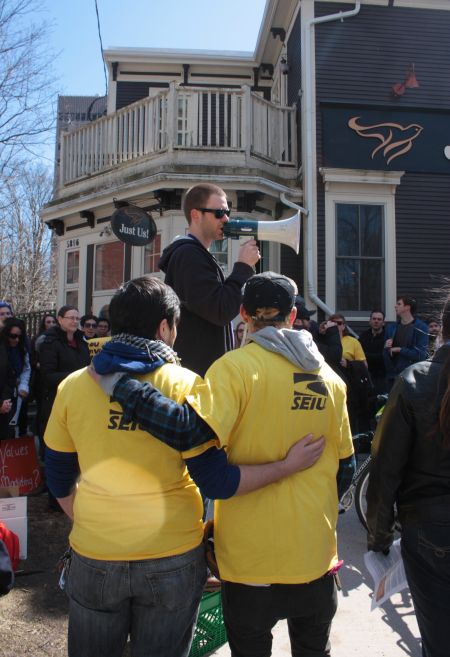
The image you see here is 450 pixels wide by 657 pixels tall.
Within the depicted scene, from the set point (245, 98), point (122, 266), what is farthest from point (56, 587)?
point (245, 98)

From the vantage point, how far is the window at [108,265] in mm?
10492

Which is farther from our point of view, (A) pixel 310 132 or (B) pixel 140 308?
(A) pixel 310 132

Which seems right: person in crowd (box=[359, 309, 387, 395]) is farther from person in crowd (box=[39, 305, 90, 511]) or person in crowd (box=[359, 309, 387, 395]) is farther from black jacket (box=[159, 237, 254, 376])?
black jacket (box=[159, 237, 254, 376])

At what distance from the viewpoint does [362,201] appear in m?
10.2

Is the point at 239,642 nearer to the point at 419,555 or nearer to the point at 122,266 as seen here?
the point at 419,555

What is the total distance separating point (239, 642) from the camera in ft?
6.10

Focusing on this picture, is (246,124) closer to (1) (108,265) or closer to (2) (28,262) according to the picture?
(1) (108,265)

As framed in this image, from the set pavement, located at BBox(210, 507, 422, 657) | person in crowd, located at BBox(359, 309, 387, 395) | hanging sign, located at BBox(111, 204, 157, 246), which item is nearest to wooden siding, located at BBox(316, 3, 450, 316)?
person in crowd, located at BBox(359, 309, 387, 395)

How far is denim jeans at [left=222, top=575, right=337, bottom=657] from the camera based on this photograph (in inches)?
71.4

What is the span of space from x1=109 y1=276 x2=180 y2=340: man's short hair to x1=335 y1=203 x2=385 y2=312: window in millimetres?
8583

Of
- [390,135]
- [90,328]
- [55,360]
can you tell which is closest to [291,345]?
[55,360]

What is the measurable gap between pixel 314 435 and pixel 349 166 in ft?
29.9

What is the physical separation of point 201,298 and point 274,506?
994 mm

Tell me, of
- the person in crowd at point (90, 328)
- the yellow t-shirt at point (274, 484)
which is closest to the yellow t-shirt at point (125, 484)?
the yellow t-shirt at point (274, 484)
